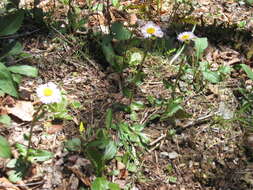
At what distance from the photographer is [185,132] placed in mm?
1893

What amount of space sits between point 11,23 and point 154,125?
1001mm

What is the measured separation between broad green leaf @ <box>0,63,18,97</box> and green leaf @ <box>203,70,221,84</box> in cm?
110

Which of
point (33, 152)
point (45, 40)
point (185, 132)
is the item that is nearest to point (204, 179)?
point (185, 132)

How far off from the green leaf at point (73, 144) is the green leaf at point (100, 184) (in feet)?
0.64

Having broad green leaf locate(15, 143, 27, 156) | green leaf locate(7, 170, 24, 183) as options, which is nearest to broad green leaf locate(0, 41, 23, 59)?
broad green leaf locate(15, 143, 27, 156)

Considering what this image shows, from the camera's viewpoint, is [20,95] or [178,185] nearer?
[178,185]

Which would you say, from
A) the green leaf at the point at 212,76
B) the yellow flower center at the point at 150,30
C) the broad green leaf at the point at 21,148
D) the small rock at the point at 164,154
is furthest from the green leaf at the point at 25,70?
the green leaf at the point at 212,76

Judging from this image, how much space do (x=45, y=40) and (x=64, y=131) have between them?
0.78m

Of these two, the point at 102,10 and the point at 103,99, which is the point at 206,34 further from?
the point at 103,99

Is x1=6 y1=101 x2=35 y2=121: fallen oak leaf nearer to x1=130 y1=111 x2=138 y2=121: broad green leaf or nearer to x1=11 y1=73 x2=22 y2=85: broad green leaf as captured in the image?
x1=11 y1=73 x2=22 y2=85: broad green leaf

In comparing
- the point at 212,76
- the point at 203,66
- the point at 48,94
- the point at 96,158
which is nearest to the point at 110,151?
the point at 96,158

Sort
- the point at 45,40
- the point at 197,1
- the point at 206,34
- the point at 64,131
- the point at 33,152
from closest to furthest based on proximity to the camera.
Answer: the point at 33,152
the point at 64,131
the point at 45,40
the point at 206,34
the point at 197,1

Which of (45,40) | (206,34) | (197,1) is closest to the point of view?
(45,40)

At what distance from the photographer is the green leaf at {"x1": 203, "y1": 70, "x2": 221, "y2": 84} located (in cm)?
208
